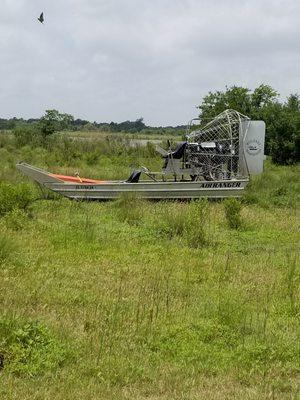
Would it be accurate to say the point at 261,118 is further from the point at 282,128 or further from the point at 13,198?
the point at 13,198

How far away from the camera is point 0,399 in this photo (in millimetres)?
3920

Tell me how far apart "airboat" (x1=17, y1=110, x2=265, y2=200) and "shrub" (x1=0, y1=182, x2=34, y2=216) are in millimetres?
2736

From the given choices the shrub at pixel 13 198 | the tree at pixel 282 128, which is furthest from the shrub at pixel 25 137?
the shrub at pixel 13 198

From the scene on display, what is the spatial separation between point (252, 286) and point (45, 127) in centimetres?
2754

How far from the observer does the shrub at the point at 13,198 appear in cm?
1145

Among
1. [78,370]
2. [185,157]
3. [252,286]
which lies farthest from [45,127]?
[78,370]

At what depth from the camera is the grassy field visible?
14.6 feet

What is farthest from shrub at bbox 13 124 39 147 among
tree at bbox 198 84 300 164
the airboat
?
the airboat

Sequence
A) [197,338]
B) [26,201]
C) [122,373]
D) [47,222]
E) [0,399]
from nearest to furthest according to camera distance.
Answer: [0,399]
[122,373]
[197,338]
[47,222]
[26,201]

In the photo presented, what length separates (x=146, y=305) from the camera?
20.5 feet

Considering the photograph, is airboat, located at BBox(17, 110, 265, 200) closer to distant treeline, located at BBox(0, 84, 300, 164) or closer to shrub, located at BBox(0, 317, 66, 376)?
distant treeline, located at BBox(0, 84, 300, 164)

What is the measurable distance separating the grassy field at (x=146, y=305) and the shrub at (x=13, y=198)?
30 mm

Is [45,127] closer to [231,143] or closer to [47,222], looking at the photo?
[231,143]

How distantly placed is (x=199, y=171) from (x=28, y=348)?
38.0ft
